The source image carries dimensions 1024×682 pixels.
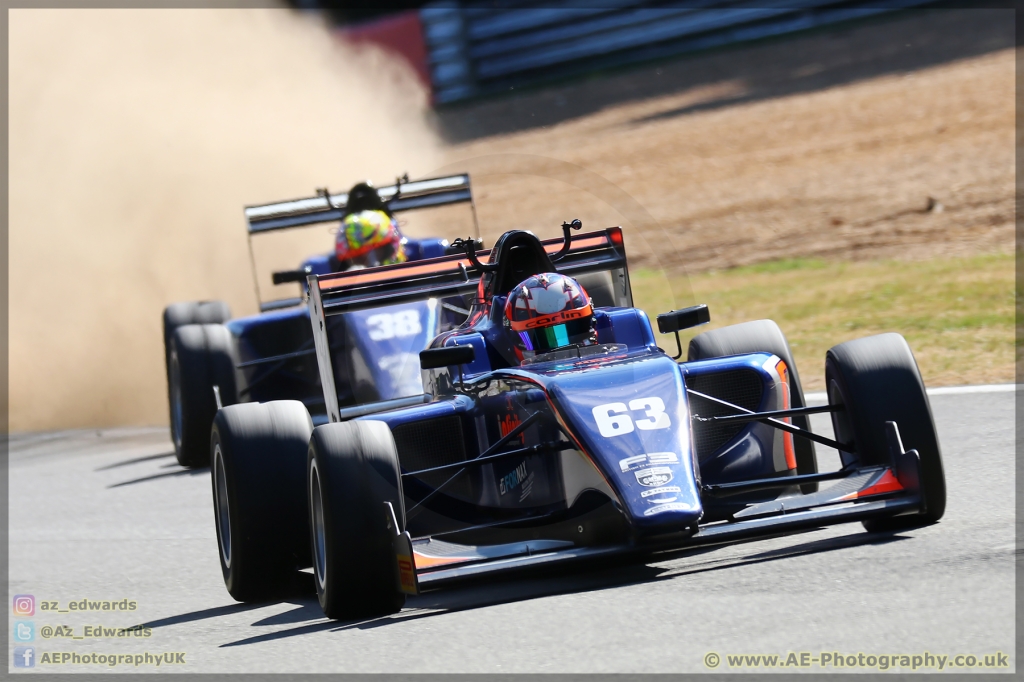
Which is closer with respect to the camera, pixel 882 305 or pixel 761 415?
pixel 761 415

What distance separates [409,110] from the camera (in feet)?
87.4

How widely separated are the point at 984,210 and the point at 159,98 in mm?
12315

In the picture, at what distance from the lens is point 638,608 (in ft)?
18.9

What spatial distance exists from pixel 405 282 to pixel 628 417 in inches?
118

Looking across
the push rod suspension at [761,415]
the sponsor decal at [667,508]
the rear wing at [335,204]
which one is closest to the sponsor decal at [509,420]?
the push rod suspension at [761,415]

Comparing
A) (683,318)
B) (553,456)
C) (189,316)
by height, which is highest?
(189,316)

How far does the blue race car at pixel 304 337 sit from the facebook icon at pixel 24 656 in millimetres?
3623

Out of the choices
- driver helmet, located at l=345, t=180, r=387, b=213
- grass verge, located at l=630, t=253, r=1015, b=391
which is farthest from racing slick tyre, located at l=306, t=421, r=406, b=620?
driver helmet, located at l=345, t=180, r=387, b=213

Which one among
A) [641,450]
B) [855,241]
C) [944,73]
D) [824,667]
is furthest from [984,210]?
[824,667]

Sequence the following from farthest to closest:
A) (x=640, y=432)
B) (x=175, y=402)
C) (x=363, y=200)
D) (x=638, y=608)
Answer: (x=363, y=200), (x=175, y=402), (x=640, y=432), (x=638, y=608)

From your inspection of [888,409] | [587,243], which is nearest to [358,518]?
[888,409]

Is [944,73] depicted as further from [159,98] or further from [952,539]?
[952,539]

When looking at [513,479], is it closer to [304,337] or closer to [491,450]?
[491,450]

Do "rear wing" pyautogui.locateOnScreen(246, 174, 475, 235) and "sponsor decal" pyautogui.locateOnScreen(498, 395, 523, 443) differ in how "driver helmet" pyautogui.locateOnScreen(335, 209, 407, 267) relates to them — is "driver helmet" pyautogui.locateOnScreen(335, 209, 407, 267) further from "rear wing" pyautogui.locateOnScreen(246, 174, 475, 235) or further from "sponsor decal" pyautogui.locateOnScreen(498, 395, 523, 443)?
"sponsor decal" pyautogui.locateOnScreen(498, 395, 523, 443)
